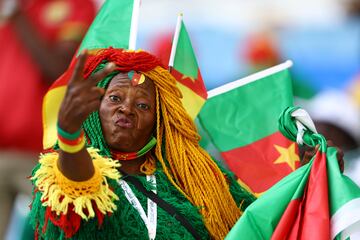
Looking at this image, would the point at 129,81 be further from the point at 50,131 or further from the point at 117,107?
the point at 50,131

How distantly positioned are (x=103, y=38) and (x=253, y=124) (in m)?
0.90

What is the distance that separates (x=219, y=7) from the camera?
14.4 meters

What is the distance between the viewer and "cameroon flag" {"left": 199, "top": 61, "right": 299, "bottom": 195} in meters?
5.84

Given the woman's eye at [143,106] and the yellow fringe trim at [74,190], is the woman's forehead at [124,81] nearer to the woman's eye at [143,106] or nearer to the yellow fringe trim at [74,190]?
the woman's eye at [143,106]

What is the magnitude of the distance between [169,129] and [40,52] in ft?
6.78

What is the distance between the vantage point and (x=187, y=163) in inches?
205

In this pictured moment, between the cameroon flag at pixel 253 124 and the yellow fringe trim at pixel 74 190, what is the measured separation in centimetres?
125

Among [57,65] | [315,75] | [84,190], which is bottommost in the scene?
[315,75]

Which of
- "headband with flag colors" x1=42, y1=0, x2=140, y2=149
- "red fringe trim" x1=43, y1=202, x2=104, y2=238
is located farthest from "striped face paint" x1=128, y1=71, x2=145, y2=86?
"red fringe trim" x1=43, y1=202, x2=104, y2=238

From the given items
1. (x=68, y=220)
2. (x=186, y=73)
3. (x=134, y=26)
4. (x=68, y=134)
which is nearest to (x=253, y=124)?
(x=186, y=73)

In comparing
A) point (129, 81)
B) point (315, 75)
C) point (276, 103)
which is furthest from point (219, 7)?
point (129, 81)

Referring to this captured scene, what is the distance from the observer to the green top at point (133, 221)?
15.4 feet

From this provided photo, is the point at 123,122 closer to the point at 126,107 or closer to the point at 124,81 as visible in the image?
the point at 126,107

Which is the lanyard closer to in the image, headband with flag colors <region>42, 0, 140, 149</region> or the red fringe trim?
the red fringe trim
